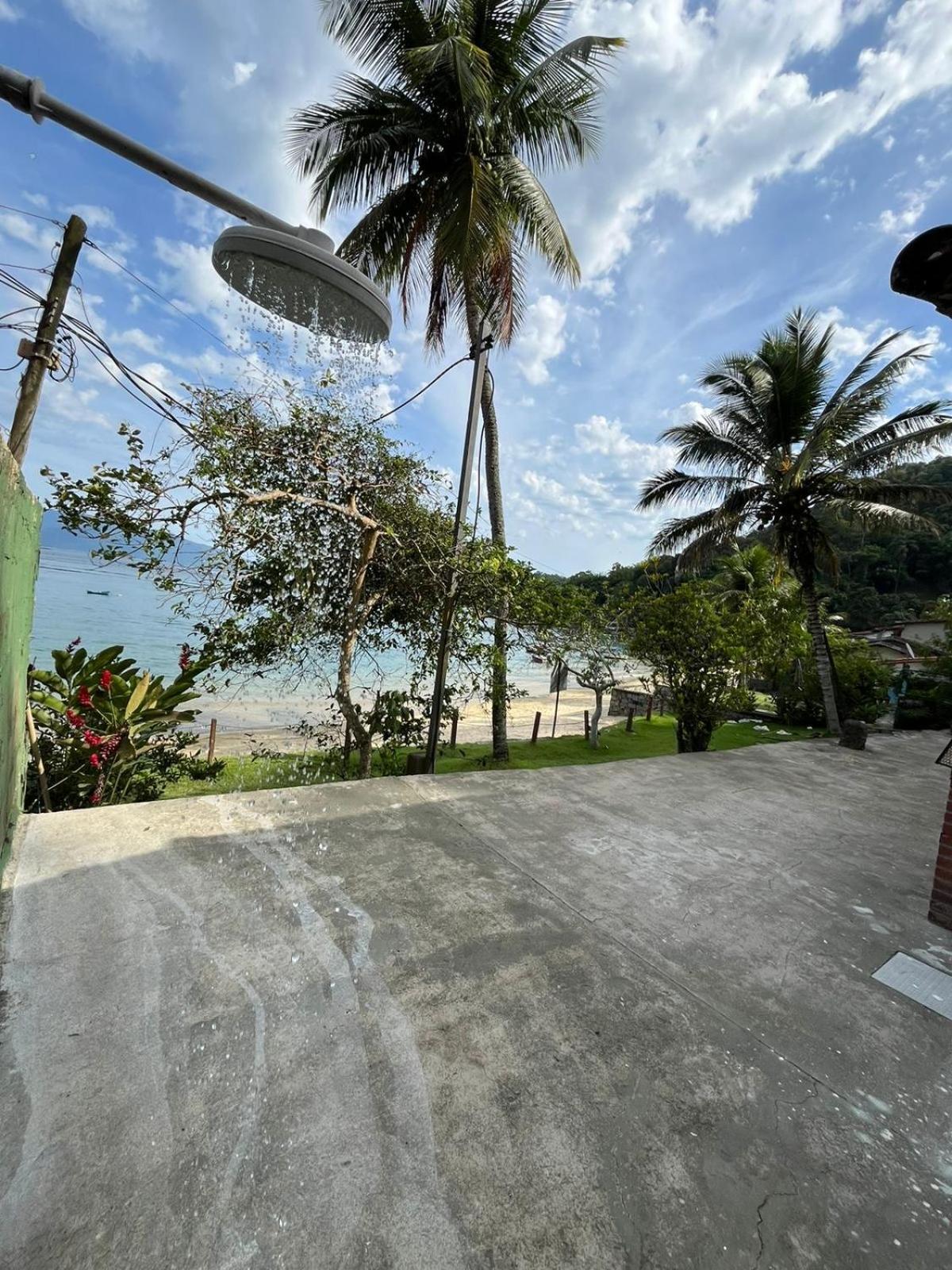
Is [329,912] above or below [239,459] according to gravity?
below

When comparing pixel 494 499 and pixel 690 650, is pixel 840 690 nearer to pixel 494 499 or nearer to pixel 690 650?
pixel 690 650

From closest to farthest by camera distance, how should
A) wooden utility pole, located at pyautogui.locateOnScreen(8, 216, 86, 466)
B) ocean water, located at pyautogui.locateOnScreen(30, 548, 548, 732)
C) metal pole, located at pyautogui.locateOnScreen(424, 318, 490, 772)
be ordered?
wooden utility pole, located at pyautogui.locateOnScreen(8, 216, 86, 466)
metal pole, located at pyautogui.locateOnScreen(424, 318, 490, 772)
ocean water, located at pyautogui.locateOnScreen(30, 548, 548, 732)

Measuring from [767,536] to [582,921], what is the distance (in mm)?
12790

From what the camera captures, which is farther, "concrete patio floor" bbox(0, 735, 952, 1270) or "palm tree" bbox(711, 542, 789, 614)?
"palm tree" bbox(711, 542, 789, 614)

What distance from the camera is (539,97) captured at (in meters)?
7.05

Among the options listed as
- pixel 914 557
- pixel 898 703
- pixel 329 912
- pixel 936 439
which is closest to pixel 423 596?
pixel 329 912

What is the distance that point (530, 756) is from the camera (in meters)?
9.61

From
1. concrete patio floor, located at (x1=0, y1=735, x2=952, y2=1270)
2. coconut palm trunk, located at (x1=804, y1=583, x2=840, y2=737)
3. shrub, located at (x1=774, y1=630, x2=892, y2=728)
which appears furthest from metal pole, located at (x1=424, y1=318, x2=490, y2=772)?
shrub, located at (x1=774, y1=630, x2=892, y2=728)

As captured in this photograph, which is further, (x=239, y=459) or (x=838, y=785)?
(x=838, y=785)

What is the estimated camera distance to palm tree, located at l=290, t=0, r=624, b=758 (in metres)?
6.48

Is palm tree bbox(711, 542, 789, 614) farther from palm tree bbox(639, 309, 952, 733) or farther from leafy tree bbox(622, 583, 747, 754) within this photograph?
leafy tree bbox(622, 583, 747, 754)

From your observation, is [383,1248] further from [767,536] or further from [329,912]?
[767,536]

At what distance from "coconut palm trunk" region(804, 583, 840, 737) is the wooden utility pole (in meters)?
12.8

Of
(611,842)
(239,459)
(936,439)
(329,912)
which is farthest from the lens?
(936,439)
